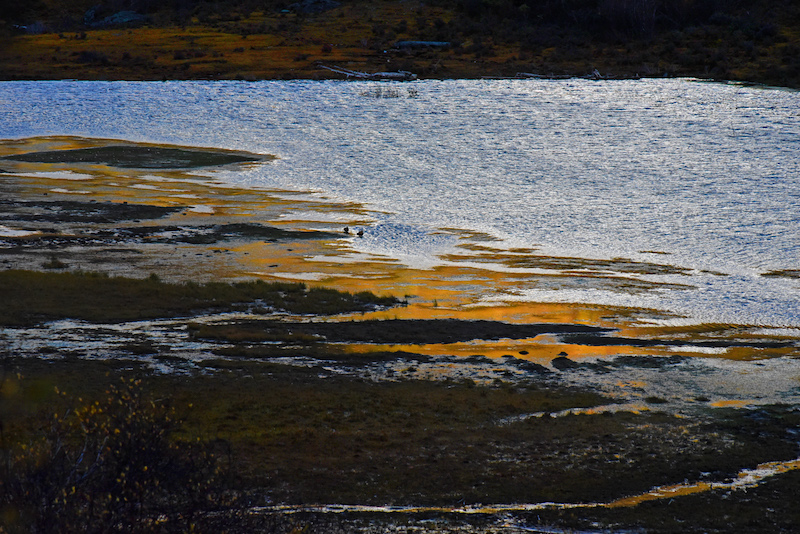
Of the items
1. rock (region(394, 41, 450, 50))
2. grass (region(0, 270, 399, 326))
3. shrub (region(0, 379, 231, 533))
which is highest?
rock (region(394, 41, 450, 50))

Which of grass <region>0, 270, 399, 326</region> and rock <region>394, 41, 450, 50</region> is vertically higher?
rock <region>394, 41, 450, 50</region>

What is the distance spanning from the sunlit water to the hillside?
158 inches

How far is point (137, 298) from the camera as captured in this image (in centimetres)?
1442

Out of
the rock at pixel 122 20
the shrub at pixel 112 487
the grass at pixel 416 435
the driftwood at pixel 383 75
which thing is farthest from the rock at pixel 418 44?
the shrub at pixel 112 487

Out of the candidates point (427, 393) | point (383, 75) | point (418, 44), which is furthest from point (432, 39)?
point (427, 393)

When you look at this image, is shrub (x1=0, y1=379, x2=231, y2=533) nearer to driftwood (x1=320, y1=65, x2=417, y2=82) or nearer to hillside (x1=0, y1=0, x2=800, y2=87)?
driftwood (x1=320, y1=65, x2=417, y2=82)

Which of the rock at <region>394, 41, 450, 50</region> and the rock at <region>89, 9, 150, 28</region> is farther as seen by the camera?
the rock at <region>89, 9, 150, 28</region>

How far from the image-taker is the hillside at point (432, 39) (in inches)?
2058

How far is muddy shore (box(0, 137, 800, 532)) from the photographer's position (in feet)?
26.7

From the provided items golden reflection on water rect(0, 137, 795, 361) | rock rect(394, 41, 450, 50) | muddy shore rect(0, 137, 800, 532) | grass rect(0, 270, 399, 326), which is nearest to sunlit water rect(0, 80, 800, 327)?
golden reflection on water rect(0, 137, 795, 361)

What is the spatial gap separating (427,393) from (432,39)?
5294 centimetres

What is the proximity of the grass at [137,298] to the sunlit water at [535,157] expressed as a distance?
3425 mm

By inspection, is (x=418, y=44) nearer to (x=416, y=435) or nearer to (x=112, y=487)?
(x=416, y=435)

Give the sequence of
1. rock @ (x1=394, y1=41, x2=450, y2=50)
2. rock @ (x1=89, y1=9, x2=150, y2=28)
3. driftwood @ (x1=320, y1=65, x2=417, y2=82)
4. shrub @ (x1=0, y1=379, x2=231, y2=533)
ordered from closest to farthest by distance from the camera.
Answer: shrub @ (x1=0, y1=379, x2=231, y2=533)
driftwood @ (x1=320, y1=65, x2=417, y2=82)
rock @ (x1=394, y1=41, x2=450, y2=50)
rock @ (x1=89, y1=9, x2=150, y2=28)
